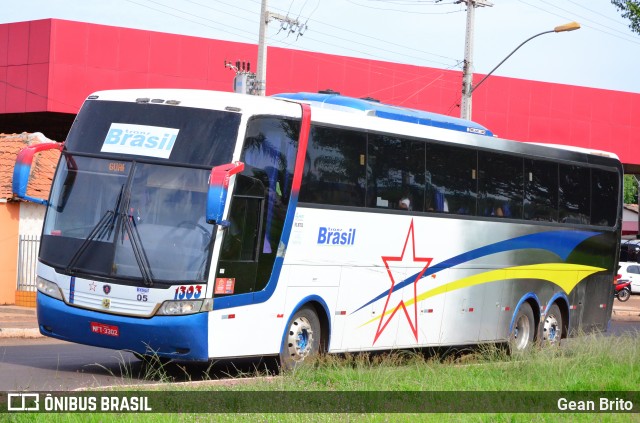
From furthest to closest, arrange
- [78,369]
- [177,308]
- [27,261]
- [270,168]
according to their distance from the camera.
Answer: [27,261], [78,369], [270,168], [177,308]

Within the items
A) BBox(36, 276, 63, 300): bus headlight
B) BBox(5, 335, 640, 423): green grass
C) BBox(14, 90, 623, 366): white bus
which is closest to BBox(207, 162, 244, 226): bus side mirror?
BBox(14, 90, 623, 366): white bus

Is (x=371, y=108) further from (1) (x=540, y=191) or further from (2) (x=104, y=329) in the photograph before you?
(2) (x=104, y=329)

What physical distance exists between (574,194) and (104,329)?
10.0 meters

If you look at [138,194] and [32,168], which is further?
[32,168]

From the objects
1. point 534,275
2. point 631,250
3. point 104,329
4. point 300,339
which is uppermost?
point 534,275

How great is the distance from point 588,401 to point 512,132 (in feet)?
123

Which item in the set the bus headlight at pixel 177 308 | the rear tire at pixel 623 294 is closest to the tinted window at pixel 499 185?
the bus headlight at pixel 177 308

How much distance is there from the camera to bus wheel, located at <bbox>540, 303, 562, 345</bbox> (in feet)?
64.1

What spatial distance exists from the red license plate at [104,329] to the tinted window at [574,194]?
30.7ft

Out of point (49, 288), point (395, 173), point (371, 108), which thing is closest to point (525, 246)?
point (395, 173)

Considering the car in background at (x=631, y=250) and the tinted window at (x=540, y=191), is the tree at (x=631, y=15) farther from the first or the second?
the car in background at (x=631, y=250)

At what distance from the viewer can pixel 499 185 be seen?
59.6 ft

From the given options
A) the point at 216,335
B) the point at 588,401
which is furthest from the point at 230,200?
the point at 588,401

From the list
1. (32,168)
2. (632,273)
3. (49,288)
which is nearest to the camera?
(49,288)
